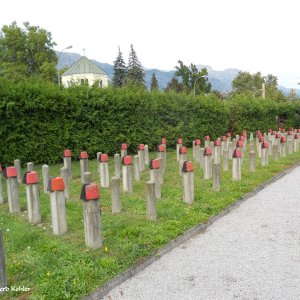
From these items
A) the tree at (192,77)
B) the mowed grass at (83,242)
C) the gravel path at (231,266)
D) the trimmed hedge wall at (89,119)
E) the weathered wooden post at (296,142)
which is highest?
the tree at (192,77)

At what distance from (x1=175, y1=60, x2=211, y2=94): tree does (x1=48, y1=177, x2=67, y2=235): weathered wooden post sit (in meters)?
67.0

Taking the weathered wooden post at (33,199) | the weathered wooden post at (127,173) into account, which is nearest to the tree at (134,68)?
the weathered wooden post at (127,173)

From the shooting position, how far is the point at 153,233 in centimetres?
523

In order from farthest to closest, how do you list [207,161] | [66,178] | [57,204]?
[207,161], [66,178], [57,204]

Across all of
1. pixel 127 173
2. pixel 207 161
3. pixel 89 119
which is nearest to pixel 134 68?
pixel 89 119

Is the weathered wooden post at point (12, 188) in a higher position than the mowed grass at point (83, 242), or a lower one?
higher

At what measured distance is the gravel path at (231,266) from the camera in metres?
3.71

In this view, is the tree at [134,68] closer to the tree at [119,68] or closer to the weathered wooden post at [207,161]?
the tree at [119,68]

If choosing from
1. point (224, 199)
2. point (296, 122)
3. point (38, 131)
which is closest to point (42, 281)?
point (224, 199)

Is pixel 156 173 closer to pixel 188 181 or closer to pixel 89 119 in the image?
pixel 188 181

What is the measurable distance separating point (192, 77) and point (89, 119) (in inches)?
2379

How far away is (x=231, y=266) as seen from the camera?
4285 millimetres

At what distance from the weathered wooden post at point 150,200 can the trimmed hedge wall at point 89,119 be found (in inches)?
297

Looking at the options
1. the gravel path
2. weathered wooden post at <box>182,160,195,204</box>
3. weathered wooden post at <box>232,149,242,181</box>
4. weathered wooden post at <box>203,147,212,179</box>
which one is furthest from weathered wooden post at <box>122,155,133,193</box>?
weathered wooden post at <box>232,149,242,181</box>
